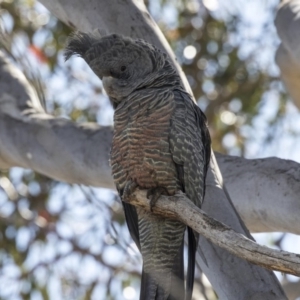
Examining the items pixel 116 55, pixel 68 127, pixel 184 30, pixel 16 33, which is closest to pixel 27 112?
pixel 68 127

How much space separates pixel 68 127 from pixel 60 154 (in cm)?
21

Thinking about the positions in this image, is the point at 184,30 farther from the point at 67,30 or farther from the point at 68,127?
the point at 68,127

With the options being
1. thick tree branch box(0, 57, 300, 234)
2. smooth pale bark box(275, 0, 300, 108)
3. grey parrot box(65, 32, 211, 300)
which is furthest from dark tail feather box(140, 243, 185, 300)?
smooth pale bark box(275, 0, 300, 108)

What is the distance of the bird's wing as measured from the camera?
356 cm

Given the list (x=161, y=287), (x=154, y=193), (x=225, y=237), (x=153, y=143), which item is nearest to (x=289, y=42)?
(x=153, y=143)

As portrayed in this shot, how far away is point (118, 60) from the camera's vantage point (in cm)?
372

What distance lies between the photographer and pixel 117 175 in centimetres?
370

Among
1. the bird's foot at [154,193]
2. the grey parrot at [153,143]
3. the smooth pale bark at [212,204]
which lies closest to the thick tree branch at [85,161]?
the smooth pale bark at [212,204]

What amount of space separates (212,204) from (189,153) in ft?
1.62

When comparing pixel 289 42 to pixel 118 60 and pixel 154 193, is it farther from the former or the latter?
pixel 154 193

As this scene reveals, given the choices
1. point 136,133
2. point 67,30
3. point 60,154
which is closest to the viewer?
point 136,133

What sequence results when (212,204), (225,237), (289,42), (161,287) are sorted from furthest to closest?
1. (289,42)
2. (212,204)
3. (161,287)
4. (225,237)

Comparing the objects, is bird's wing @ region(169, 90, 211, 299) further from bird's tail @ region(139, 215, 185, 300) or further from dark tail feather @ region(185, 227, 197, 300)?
bird's tail @ region(139, 215, 185, 300)

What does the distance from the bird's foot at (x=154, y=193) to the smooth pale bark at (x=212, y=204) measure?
499 millimetres
